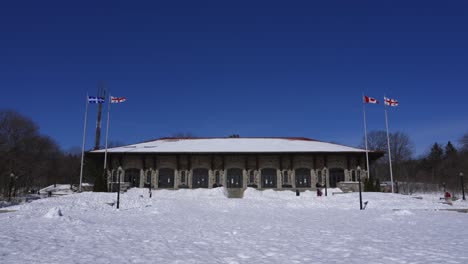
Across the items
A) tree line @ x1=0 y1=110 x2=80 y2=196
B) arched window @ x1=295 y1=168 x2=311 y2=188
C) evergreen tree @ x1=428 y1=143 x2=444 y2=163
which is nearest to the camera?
arched window @ x1=295 y1=168 x2=311 y2=188

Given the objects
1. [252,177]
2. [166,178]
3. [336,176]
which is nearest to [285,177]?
[252,177]

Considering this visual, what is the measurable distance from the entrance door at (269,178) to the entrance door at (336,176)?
6.34 m

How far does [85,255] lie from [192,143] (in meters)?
35.5

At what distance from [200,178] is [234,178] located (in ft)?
12.5

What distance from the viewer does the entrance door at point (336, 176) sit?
37344 mm

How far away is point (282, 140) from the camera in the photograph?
4462cm

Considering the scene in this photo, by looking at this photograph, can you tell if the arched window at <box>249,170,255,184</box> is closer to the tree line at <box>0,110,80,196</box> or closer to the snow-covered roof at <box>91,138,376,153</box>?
the snow-covered roof at <box>91,138,376,153</box>

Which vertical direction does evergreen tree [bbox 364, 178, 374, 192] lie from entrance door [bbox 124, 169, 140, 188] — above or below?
below

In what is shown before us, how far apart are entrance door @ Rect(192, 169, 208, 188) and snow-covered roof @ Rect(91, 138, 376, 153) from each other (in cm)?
252

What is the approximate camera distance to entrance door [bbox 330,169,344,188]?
37.3 meters

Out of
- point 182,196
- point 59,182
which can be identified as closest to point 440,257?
point 182,196

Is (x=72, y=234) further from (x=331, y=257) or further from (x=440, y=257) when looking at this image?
(x=440, y=257)

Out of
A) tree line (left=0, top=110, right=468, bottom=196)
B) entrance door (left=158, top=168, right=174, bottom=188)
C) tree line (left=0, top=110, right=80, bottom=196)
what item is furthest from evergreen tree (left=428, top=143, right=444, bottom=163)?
tree line (left=0, top=110, right=80, bottom=196)

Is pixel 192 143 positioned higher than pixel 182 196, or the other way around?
pixel 192 143
